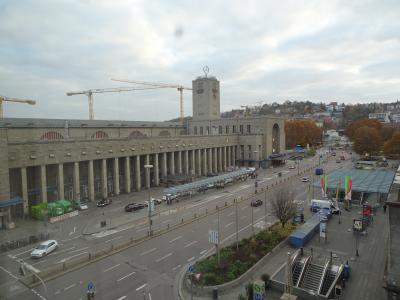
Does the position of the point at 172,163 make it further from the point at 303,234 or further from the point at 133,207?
the point at 303,234

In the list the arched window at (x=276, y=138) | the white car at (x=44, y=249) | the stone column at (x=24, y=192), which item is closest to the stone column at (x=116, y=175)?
the stone column at (x=24, y=192)

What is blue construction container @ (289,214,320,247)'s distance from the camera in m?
21.5

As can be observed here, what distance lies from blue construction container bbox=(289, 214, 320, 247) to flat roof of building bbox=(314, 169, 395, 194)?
1159 cm

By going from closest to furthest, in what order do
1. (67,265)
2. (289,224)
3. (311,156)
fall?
(67,265) < (289,224) < (311,156)

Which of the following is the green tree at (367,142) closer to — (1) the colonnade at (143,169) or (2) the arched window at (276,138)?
(2) the arched window at (276,138)

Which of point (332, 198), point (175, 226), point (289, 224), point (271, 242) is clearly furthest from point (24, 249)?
point (332, 198)

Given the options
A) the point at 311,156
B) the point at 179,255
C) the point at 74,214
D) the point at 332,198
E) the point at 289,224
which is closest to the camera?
the point at 179,255

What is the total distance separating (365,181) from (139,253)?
2981 centimetres

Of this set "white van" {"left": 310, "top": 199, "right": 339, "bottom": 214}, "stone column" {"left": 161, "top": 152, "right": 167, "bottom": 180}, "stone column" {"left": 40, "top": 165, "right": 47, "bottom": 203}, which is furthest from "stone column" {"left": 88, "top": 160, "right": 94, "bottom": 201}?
"white van" {"left": 310, "top": 199, "right": 339, "bottom": 214}

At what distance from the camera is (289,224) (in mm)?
25953

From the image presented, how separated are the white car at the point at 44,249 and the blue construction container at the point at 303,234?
17431 millimetres

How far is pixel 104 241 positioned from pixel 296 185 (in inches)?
1227

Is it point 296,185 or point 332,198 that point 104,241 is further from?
point 296,185

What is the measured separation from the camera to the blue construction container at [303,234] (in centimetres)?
2155
